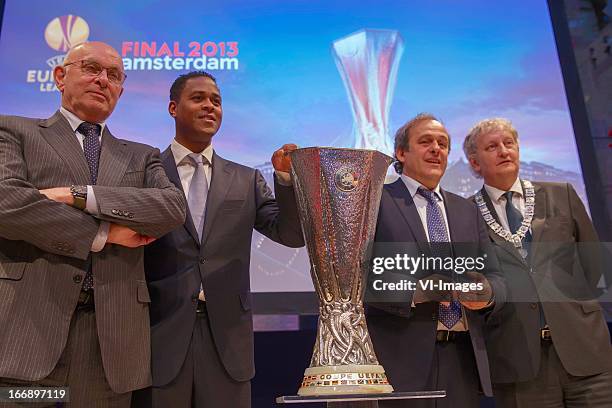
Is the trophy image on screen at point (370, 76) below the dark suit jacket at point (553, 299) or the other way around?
the other way around

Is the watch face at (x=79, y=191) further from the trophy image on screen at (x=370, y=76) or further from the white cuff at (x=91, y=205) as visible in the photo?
the trophy image on screen at (x=370, y=76)

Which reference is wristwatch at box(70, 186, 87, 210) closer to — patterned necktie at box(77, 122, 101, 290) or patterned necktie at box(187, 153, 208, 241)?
patterned necktie at box(77, 122, 101, 290)

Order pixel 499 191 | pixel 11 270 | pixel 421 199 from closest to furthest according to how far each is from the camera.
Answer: pixel 11 270
pixel 421 199
pixel 499 191

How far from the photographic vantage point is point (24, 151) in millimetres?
1615

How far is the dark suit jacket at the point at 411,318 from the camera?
1.81 meters

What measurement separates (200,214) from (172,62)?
1603 mm

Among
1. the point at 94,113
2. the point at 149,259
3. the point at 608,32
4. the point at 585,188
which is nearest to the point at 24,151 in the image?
the point at 94,113

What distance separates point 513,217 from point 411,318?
638mm

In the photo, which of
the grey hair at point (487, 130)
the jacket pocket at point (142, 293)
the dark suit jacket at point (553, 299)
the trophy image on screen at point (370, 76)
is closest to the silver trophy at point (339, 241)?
the jacket pocket at point (142, 293)

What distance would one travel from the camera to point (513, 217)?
2.23m

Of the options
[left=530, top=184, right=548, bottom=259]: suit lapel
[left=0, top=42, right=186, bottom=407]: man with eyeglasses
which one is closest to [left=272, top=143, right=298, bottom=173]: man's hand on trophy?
[left=0, top=42, right=186, bottom=407]: man with eyeglasses

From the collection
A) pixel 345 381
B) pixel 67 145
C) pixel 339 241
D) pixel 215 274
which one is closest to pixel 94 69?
pixel 67 145

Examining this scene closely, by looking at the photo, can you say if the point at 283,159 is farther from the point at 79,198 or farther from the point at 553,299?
the point at 553,299

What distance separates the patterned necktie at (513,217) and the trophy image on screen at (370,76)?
0.88 meters
